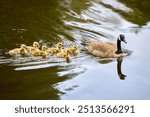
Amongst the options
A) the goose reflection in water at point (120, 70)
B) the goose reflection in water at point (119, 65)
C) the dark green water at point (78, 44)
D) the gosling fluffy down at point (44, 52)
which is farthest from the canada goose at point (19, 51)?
the goose reflection in water at point (120, 70)

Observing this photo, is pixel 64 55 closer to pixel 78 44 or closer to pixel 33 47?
pixel 33 47

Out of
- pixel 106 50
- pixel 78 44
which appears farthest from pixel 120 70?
pixel 78 44

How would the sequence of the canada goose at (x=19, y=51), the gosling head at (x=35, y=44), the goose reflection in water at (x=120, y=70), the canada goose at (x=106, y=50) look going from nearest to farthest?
the goose reflection in water at (x=120, y=70)
the canada goose at (x=19, y=51)
the gosling head at (x=35, y=44)
the canada goose at (x=106, y=50)

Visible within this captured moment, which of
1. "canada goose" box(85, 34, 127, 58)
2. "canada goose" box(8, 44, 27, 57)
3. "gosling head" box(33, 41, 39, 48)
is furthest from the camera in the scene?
"canada goose" box(85, 34, 127, 58)

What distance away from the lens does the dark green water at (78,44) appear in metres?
7.88

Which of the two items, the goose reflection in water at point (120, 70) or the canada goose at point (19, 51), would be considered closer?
the goose reflection in water at point (120, 70)

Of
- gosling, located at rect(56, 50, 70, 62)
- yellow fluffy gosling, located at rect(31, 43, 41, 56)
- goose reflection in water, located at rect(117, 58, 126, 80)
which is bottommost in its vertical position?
goose reflection in water, located at rect(117, 58, 126, 80)

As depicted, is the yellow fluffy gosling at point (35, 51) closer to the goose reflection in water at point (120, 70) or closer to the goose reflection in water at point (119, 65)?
the goose reflection in water at point (119, 65)

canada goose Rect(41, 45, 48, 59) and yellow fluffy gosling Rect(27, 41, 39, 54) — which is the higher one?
yellow fluffy gosling Rect(27, 41, 39, 54)

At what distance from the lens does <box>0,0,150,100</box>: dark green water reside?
7878 mm

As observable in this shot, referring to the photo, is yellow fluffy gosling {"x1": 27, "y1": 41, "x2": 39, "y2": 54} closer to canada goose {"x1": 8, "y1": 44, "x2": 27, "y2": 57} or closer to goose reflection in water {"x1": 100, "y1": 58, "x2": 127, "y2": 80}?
canada goose {"x1": 8, "y1": 44, "x2": 27, "y2": 57}

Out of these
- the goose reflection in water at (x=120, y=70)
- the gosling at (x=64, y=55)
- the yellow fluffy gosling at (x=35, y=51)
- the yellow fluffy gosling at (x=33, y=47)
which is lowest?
the goose reflection in water at (x=120, y=70)

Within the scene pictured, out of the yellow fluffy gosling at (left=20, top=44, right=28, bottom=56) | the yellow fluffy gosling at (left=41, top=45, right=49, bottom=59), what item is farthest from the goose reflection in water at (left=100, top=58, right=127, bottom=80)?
the yellow fluffy gosling at (left=20, top=44, right=28, bottom=56)

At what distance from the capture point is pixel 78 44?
9.85 metres
